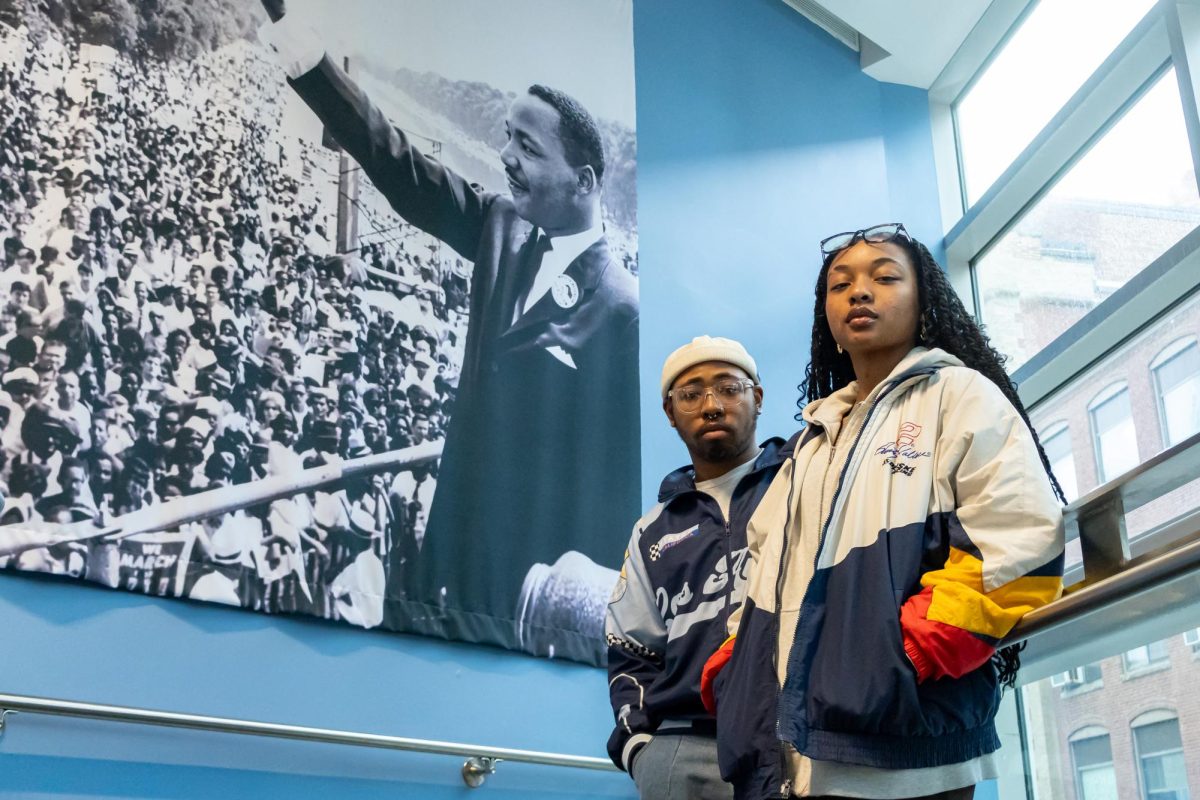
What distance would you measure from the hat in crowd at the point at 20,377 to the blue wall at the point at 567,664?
421mm

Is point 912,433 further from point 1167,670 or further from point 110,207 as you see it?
point 110,207

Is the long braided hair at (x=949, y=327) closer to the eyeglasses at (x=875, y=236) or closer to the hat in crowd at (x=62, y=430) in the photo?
the eyeglasses at (x=875, y=236)

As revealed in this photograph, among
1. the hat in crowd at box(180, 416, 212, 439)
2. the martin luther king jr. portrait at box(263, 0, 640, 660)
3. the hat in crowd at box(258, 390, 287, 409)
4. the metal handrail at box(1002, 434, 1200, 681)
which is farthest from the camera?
the martin luther king jr. portrait at box(263, 0, 640, 660)

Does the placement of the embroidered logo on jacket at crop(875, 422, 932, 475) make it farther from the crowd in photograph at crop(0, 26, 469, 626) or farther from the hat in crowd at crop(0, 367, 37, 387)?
the hat in crowd at crop(0, 367, 37, 387)

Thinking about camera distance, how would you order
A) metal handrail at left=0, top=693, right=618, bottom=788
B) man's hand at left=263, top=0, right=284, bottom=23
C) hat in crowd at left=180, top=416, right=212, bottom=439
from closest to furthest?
metal handrail at left=0, top=693, right=618, bottom=788 < hat in crowd at left=180, top=416, right=212, bottom=439 < man's hand at left=263, top=0, right=284, bottom=23

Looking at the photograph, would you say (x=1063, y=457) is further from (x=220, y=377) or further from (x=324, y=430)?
(x=220, y=377)

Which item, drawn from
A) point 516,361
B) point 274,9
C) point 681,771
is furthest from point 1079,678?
point 274,9

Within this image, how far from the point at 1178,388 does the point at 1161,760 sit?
1.95 m

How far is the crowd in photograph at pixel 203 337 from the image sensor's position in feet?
8.93

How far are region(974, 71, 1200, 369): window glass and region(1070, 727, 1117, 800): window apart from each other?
203 cm

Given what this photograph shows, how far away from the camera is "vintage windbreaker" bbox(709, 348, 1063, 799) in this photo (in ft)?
4.76

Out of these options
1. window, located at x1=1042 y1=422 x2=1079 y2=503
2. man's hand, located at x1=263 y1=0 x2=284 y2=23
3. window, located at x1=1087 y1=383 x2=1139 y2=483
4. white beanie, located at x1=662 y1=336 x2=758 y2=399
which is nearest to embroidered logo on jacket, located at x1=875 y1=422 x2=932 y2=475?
white beanie, located at x1=662 y1=336 x2=758 y2=399

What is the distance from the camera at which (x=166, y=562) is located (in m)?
2.73

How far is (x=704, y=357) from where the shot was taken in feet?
7.84
